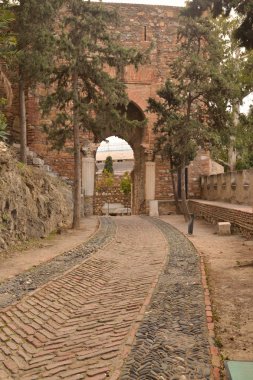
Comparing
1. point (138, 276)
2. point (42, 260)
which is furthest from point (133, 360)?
point (42, 260)

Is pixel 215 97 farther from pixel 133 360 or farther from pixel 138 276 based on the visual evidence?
pixel 133 360

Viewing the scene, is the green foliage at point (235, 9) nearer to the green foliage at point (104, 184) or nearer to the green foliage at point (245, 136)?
the green foliage at point (245, 136)

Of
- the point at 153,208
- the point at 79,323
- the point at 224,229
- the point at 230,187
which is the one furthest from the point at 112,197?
the point at 79,323

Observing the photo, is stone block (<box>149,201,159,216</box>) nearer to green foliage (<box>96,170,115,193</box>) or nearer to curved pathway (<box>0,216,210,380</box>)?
green foliage (<box>96,170,115,193</box>)

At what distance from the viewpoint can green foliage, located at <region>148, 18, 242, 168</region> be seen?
47.5ft

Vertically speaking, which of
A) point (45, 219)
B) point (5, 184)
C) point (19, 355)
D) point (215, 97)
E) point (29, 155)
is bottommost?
point (19, 355)

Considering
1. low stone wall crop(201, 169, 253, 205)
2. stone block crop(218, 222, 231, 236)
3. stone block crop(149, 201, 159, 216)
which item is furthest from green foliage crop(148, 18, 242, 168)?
stone block crop(218, 222, 231, 236)

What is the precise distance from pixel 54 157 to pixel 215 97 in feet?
29.0

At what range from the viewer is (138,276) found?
669 centimetres

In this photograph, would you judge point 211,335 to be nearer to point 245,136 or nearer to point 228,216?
point 228,216

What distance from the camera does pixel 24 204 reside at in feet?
33.5

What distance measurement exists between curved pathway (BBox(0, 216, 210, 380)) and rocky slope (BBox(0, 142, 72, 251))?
2.85 m

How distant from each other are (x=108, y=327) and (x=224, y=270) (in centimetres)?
342

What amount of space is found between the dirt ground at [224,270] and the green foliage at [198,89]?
4.04m
